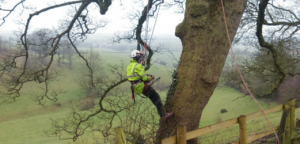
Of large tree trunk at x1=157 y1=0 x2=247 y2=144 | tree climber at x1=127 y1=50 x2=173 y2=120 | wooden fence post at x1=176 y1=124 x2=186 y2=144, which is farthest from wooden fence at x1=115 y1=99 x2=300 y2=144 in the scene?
tree climber at x1=127 y1=50 x2=173 y2=120

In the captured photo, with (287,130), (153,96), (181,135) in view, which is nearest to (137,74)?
(153,96)

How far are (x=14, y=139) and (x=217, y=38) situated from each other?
2035cm

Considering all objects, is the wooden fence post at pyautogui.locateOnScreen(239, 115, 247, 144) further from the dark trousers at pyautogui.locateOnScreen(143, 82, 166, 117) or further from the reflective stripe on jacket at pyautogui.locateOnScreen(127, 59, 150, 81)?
the reflective stripe on jacket at pyautogui.locateOnScreen(127, 59, 150, 81)

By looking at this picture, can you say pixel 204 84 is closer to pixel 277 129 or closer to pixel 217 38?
pixel 217 38

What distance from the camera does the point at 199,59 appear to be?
3838 millimetres

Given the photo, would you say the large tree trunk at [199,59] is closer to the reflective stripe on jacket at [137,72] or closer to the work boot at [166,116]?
the work boot at [166,116]

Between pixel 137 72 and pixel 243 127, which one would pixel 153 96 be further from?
pixel 243 127

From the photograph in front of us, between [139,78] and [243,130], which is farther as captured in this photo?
[139,78]

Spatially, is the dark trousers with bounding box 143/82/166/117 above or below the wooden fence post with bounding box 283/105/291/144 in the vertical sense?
above

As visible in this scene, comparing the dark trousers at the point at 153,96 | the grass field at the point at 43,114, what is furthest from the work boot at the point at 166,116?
the grass field at the point at 43,114

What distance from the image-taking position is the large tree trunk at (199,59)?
385 centimetres

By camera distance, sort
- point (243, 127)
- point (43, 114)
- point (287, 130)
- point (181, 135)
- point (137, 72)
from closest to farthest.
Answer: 1. point (181, 135)
2. point (243, 127)
3. point (137, 72)
4. point (287, 130)
5. point (43, 114)

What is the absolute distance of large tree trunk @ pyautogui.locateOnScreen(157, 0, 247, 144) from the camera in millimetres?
3846

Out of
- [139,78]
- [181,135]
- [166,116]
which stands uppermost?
[139,78]
